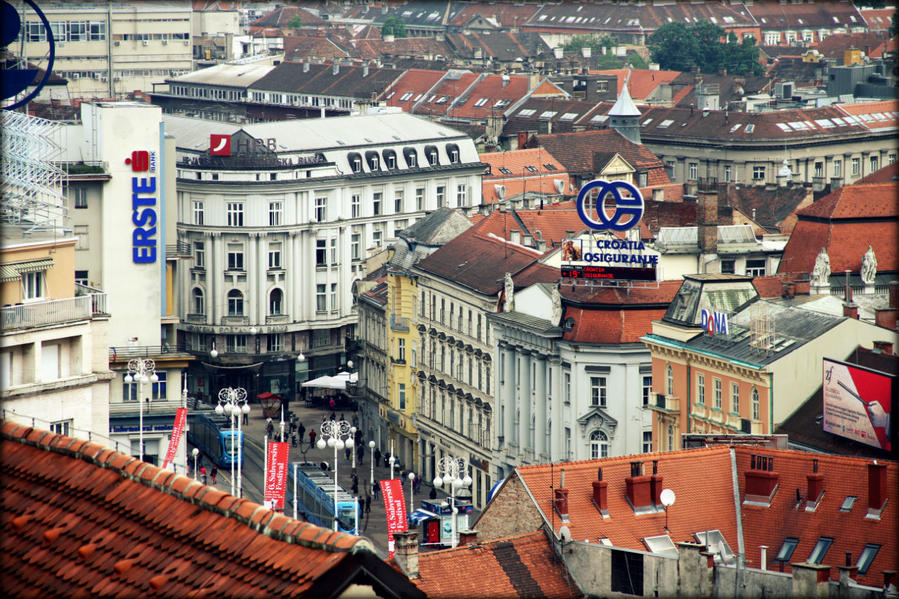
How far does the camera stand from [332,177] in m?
178

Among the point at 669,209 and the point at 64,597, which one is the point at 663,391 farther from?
the point at 64,597

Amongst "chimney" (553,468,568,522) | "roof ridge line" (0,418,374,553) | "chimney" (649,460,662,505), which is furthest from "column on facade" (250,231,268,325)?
"roof ridge line" (0,418,374,553)

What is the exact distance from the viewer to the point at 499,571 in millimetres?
65500

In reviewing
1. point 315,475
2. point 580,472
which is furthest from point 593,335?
point 580,472

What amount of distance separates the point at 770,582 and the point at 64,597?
39347 millimetres

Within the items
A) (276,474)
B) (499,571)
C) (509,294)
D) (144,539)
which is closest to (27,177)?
(276,474)

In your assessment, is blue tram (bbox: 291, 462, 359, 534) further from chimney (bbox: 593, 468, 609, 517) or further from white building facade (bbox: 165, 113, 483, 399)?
white building facade (bbox: 165, 113, 483, 399)

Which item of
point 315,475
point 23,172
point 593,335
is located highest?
point 23,172

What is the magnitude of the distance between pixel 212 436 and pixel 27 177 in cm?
4959

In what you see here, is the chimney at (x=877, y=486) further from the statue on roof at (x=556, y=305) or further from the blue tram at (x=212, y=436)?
the blue tram at (x=212, y=436)

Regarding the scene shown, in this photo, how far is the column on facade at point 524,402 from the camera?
12025cm

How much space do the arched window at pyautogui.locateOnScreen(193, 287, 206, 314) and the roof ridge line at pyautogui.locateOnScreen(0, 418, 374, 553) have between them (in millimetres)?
144723

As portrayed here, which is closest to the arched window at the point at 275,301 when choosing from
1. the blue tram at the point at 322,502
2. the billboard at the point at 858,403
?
the blue tram at the point at 322,502

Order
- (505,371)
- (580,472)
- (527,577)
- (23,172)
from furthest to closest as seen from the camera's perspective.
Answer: (505,371) < (23,172) < (580,472) < (527,577)
